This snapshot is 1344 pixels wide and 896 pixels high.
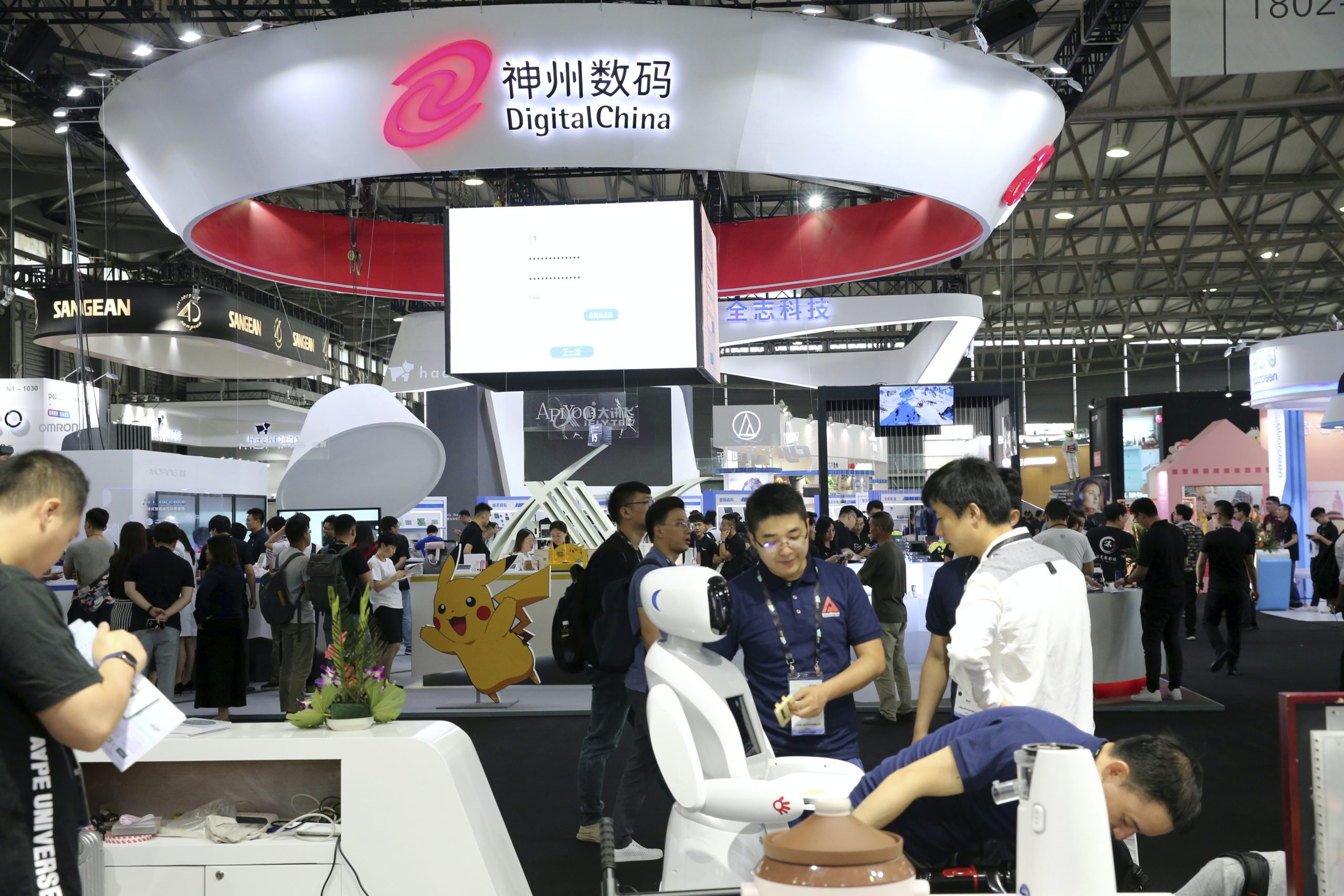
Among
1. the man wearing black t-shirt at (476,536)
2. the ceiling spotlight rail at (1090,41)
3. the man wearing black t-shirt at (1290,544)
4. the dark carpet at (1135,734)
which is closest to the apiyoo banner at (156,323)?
the man wearing black t-shirt at (476,536)

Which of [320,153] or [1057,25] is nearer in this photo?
[320,153]

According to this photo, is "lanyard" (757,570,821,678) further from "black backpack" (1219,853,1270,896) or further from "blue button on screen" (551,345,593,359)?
"blue button on screen" (551,345,593,359)

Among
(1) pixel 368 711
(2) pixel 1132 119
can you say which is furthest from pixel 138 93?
(2) pixel 1132 119

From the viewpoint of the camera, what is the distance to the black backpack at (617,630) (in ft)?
13.1

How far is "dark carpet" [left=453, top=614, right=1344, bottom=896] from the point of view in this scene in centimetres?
398

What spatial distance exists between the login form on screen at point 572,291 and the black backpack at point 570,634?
9.83ft

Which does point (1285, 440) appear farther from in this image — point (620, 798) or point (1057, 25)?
point (620, 798)

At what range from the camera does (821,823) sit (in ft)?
4.12

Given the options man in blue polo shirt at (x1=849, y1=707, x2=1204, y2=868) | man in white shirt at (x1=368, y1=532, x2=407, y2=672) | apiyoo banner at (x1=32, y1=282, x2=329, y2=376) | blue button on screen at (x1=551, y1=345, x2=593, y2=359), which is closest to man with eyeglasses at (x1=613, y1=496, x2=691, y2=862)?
man in blue polo shirt at (x1=849, y1=707, x2=1204, y2=868)

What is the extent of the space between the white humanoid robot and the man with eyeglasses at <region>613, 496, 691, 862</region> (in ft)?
3.74

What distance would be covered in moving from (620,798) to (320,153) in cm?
377

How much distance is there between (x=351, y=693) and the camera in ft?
9.77

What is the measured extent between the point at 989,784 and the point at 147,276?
17541 mm

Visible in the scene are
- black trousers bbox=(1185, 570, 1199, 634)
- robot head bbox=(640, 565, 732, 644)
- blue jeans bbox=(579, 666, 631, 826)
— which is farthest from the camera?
black trousers bbox=(1185, 570, 1199, 634)
